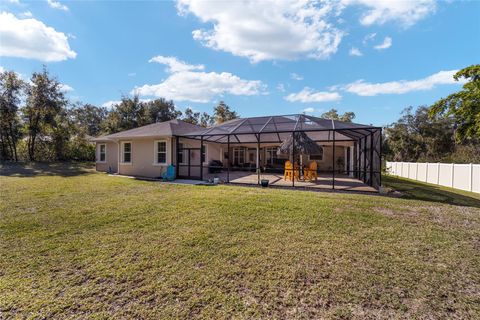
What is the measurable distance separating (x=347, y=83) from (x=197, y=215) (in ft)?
65.1

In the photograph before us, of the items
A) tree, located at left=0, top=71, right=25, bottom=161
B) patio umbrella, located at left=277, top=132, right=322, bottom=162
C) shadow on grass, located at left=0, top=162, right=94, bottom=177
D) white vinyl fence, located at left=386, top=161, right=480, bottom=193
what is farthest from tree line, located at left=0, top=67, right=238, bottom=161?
white vinyl fence, located at left=386, top=161, right=480, bottom=193

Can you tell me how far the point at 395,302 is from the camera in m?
2.62

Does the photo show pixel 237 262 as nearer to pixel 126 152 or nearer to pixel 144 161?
pixel 144 161

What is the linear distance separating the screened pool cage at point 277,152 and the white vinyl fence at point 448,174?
5127 millimetres

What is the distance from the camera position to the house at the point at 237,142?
10757 millimetres

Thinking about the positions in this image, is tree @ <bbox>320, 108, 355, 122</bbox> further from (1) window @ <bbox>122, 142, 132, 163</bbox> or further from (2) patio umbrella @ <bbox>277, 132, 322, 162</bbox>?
(1) window @ <bbox>122, 142, 132, 163</bbox>

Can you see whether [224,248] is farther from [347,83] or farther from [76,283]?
[347,83]

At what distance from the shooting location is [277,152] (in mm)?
12547

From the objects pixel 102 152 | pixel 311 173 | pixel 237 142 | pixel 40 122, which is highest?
pixel 40 122

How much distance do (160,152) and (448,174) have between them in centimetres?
1754

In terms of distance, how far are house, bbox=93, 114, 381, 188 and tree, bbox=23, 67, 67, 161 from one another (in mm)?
7432

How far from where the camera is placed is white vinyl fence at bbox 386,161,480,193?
1173 cm

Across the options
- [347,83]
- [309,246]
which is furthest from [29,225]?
[347,83]

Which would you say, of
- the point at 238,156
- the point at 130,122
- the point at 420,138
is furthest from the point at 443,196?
the point at 130,122
